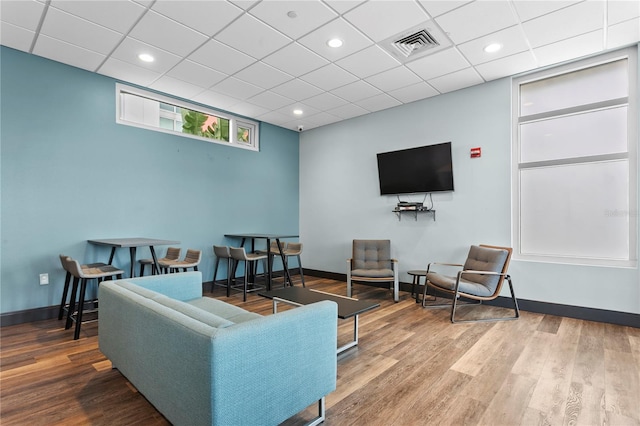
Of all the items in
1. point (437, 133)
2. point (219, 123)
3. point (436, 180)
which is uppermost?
point (219, 123)

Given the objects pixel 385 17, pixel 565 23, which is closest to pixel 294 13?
pixel 385 17

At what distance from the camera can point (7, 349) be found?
2.93m

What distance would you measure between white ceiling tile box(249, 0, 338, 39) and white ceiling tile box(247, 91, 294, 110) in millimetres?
1742

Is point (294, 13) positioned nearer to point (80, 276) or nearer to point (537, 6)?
point (537, 6)

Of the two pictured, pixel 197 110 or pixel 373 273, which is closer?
pixel 373 273

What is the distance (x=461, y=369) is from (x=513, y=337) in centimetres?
109

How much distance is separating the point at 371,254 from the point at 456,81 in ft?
9.46

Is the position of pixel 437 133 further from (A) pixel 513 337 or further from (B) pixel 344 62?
(A) pixel 513 337

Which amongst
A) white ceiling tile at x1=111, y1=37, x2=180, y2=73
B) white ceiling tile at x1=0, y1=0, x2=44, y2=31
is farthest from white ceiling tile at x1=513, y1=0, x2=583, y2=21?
white ceiling tile at x1=0, y1=0, x2=44, y2=31

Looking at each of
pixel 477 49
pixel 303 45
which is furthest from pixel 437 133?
pixel 303 45

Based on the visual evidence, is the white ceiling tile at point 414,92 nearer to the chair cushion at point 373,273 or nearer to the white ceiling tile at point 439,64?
the white ceiling tile at point 439,64

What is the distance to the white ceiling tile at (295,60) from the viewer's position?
3.63m

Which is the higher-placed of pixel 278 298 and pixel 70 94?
pixel 70 94

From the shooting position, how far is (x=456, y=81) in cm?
448
